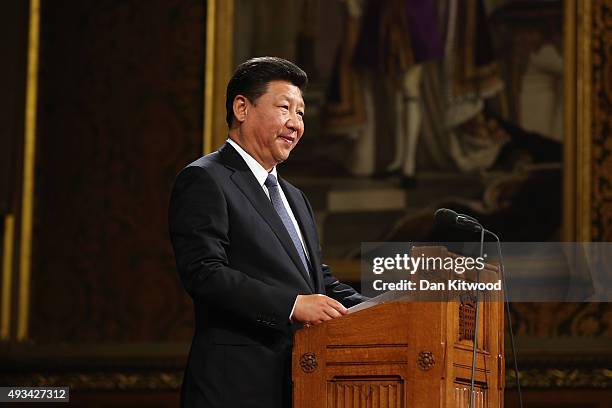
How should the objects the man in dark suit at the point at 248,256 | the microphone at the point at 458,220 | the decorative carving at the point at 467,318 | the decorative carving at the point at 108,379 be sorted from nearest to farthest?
1. the decorative carving at the point at 467,318
2. the man in dark suit at the point at 248,256
3. the microphone at the point at 458,220
4. the decorative carving at the point at 108,379

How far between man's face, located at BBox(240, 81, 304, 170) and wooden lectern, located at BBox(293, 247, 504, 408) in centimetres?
65

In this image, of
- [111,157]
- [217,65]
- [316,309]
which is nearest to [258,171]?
[316,309]

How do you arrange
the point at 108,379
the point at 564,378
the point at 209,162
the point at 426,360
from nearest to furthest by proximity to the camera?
1. the point at 426,360
2. the point at 209,162
3. the point at 564,378
4. the point at 108,379

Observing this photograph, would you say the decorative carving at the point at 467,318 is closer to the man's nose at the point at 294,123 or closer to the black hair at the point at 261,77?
the man's nose at the point at 294,123

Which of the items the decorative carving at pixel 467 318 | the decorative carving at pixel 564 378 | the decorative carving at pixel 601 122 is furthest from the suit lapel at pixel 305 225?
the decorative carving at pixel 601 122

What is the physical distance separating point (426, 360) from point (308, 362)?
33 cm

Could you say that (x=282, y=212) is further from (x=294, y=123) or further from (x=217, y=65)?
(x=217, y=65)

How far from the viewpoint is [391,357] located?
2.68 meters

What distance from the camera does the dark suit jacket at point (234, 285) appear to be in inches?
113

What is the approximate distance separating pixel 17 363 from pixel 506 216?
2.79 m

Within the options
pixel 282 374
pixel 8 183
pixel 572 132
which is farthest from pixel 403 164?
pixel 282 374

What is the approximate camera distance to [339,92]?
20.6ft

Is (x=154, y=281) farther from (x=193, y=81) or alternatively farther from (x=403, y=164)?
(x=403, y=164)

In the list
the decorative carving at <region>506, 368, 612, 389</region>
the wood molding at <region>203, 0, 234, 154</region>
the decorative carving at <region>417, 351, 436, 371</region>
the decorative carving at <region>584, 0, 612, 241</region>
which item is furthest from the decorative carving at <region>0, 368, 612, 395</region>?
the decorative carving at <region>417, 351, 436, 371</region>
